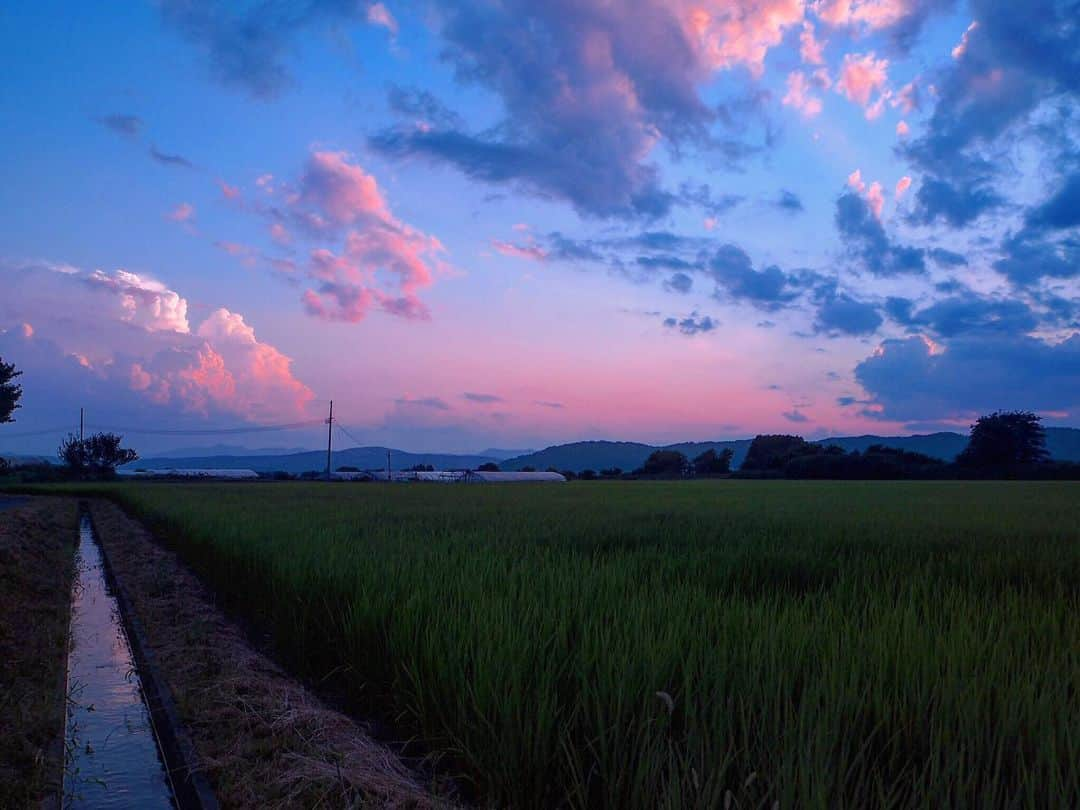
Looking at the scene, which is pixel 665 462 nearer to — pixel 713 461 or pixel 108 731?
pixel 713 461

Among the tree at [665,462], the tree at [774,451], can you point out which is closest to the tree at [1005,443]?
the tree at [774,451]

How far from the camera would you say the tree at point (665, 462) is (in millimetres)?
84500

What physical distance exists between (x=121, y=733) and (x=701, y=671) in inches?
127

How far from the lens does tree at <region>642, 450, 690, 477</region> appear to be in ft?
277

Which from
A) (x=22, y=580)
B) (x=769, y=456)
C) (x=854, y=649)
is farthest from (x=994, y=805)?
(x=769, y=456)

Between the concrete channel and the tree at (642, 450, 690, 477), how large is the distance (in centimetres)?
7983

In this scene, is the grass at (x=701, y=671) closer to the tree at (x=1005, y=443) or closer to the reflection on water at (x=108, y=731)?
the reflection on water at (x=108, y=731)

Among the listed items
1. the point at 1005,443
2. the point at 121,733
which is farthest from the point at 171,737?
the point at 1005,443

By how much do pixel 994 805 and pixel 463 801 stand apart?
1887 millimetres

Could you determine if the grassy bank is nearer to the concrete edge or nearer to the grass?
the concrete edge

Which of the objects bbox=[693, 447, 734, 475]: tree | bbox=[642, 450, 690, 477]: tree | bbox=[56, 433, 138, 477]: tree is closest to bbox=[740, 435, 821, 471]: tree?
bbox=[693, 447, 734, 475]: tree

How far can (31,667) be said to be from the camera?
5.07 m

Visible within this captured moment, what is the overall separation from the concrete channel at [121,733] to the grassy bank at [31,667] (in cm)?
10

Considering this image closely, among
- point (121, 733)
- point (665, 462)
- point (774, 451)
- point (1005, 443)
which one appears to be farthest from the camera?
point (665, 462)
